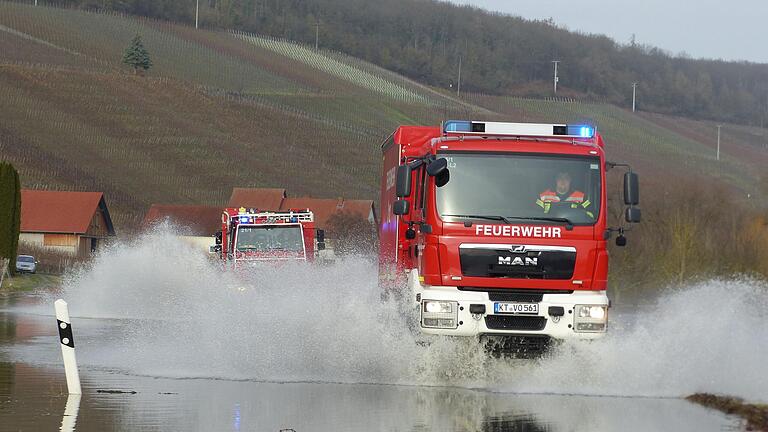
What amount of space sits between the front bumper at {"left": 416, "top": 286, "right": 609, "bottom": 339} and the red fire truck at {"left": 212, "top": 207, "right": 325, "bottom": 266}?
53.6ft

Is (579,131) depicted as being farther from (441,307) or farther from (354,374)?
(354,374)

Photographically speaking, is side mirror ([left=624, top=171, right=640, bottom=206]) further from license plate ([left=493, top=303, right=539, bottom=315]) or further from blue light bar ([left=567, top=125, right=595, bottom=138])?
license plate ([left=493, top=303, right=539, bottom=315])

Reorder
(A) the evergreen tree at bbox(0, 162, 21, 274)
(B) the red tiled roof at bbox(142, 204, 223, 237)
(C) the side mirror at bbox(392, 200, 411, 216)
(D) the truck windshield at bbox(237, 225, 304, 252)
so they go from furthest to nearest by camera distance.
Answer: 1. (B) the red tiled roof at bbox(142, 204, 223, 237)
2. (A) the evergreen tree at bbox(0, 162, 21, 274)
3. (D) the truck windshield at bbox(237, 225, 304, 252)
4. (C) the side mirror at bbox(392, 200, 411, 216)

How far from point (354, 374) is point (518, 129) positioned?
360 centimetres

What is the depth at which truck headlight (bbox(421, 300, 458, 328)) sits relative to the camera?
1516 centimetres

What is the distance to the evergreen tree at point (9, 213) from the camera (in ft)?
182

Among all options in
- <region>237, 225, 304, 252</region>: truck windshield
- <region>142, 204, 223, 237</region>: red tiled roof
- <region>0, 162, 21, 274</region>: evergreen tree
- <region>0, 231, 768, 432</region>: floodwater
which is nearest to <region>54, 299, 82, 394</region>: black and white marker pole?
<region>0, 231, 768, 432</region>: floodwater

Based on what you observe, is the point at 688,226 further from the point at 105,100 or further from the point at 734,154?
the point at 105,100

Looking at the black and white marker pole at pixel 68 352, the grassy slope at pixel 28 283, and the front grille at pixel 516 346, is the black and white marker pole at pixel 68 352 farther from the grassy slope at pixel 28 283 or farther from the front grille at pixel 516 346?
the grassy slope at pixel 28 283

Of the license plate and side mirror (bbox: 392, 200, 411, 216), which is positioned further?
side mirror (bbox: 392, 200, 411, 216)

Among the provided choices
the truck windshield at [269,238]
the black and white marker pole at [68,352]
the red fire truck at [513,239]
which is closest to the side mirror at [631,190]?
the red fire truck at [513,239]

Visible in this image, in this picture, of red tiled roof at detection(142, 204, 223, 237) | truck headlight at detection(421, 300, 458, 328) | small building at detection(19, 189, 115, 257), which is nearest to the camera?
truck headlight at detection(421, 300, 458, 328)

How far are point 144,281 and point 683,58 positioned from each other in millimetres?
103029

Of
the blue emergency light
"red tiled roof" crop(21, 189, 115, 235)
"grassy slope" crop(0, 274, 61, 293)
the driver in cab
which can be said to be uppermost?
the blue emergency light
